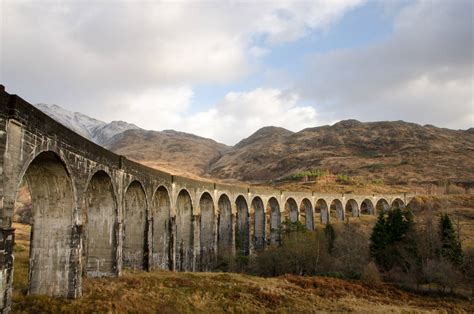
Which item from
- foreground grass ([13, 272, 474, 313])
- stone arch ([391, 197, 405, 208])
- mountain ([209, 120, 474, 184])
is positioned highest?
mountain ([209, 120, 474, 184])

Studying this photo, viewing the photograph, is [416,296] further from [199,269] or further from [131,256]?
[131,256]

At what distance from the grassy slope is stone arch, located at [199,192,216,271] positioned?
9216 mm

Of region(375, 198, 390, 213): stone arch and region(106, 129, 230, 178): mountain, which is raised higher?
region(106, 129, 230, 178): mountain

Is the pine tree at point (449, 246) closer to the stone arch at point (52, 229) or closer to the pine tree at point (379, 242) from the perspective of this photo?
the pine tree at point (379, 242)

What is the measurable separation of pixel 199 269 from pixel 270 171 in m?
96.2

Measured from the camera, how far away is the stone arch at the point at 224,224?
139ft

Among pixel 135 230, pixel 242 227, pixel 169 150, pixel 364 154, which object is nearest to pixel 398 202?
pixel 242 227

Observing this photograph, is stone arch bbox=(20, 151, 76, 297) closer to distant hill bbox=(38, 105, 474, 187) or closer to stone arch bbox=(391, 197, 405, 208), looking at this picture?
stone arch bbox=(391, 197, 405, 208)

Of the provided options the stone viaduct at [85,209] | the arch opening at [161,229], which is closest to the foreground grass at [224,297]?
the stone viaduct at [85,209]

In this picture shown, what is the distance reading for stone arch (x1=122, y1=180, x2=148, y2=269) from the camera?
26.4 m

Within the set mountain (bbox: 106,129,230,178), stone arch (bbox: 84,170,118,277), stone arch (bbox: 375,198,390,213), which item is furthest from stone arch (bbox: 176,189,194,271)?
mountain (bbox: 106,129,230,178)

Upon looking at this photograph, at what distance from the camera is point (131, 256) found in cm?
2653

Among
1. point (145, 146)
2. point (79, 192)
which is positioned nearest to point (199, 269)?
point (79, 192)

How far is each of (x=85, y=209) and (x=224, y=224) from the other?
903 inches
